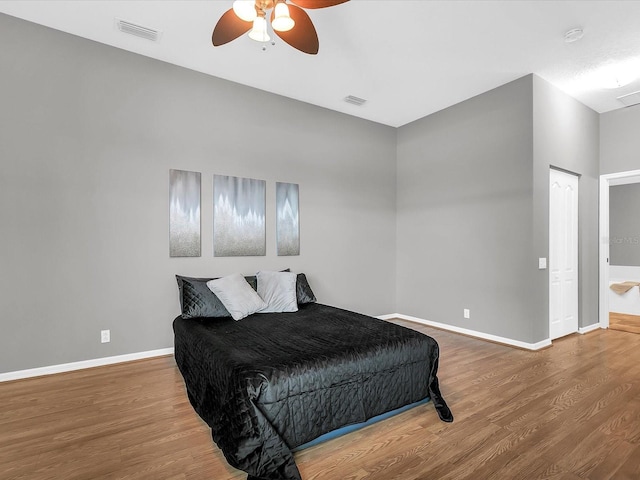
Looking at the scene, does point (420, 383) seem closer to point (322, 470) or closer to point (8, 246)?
point (322, 470)

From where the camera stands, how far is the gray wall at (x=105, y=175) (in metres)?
2.97

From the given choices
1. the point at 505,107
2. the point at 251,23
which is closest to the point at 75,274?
the point at 251,23

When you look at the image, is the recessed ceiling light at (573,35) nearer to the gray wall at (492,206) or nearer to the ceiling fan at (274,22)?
the gray wall at (492,206)

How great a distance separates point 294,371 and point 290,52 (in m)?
3.07

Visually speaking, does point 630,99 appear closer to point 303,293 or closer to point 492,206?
point 492,206

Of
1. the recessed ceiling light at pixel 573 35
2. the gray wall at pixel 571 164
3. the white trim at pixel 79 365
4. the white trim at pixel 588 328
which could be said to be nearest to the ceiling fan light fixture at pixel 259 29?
the recessed ceiling light at pixel 573 35

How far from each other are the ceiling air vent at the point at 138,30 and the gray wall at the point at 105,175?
0.39 m

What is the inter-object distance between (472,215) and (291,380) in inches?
140

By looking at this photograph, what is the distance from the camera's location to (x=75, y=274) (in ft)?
10.4

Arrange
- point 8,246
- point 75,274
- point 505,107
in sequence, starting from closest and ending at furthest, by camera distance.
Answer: point 8,246 < point 75,274 < point 505,107

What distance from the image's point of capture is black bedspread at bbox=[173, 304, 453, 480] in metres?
1.79

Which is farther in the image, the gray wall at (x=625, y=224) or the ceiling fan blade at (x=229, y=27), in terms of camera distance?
the gray wall at (x=625, y=224)

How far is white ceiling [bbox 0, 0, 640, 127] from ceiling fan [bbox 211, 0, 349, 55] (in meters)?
0.58

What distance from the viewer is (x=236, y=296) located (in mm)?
3279
